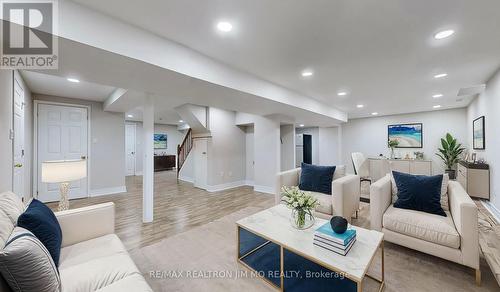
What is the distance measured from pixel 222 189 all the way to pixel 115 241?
4.05m

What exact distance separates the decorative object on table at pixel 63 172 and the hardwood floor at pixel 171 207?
0.94 meters

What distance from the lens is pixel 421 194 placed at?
2262mm

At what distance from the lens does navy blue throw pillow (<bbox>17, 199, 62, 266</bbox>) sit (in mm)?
1268

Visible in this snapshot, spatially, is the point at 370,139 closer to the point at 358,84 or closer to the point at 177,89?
the point at 358,84

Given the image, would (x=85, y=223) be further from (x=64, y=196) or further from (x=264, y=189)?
(x=264, y=189)

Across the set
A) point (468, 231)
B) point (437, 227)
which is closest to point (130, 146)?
point (437, 227)

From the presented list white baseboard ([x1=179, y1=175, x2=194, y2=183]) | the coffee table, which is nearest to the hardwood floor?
white baseboard ([x1=179, y1=175, x2=194, y2=183])

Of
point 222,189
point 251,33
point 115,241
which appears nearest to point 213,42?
point 251,33

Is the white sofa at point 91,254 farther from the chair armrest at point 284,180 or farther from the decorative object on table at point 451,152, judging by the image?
the decorative object on table at point 451,152

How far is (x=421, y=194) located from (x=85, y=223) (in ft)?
11.2

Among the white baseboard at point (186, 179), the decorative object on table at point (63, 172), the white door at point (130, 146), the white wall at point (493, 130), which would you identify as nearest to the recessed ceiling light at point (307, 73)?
the white wall at point (493, 130)

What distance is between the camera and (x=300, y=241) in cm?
172

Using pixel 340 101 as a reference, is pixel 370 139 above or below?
below

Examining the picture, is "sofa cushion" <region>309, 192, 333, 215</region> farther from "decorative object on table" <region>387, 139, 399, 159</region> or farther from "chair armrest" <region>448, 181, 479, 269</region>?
"decorative object on table" <region>387, 139, 399, 159</region>
